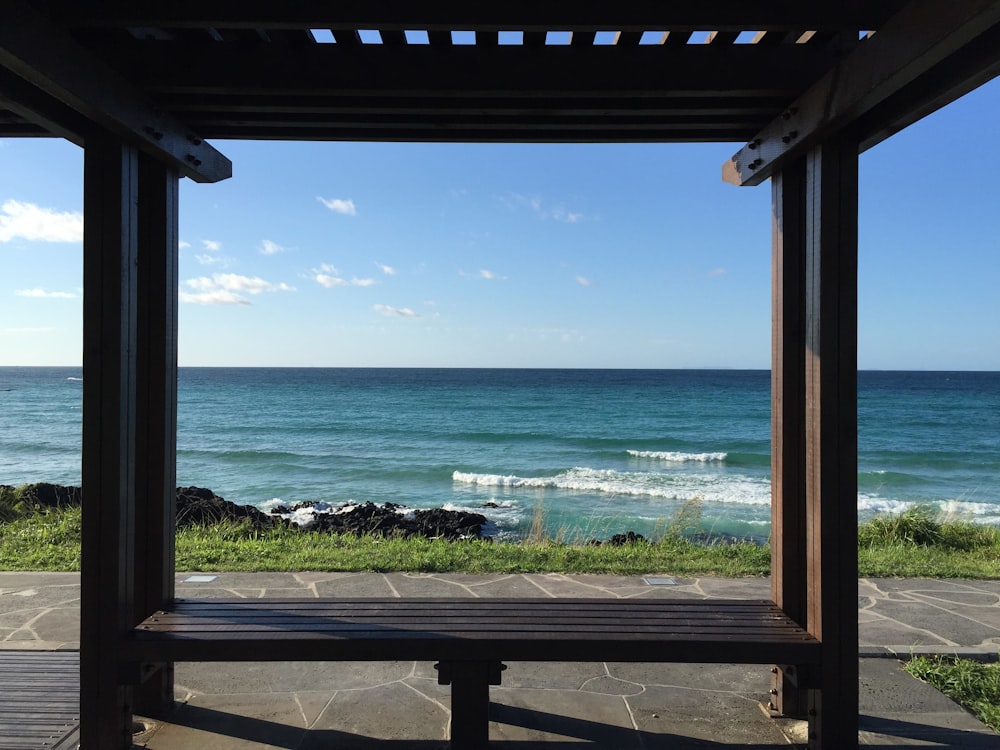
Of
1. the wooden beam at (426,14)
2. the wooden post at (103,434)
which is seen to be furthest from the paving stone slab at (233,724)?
the wooden beam at (426,14)

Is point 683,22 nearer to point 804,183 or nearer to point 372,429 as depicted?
point 804,183

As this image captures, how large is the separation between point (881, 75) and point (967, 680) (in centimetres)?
291

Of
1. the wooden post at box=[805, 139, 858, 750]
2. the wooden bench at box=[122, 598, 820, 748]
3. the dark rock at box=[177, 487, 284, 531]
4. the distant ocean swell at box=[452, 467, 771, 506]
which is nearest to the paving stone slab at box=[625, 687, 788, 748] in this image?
the wooden post at box=[805, 139, 858, 750]

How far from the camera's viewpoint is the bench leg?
2611 mm

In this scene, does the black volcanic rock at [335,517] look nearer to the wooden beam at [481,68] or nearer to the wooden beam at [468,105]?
the wooden beam at [468,105]

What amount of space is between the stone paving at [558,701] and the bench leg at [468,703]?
0.16 metres

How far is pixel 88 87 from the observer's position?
2.26 meters

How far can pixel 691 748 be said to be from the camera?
2680 mm

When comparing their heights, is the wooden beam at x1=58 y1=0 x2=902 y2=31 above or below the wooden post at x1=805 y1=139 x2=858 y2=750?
above

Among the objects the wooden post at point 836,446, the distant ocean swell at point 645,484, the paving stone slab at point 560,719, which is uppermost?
the wooden post at point 836,446

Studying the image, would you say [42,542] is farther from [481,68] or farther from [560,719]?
[481,68]

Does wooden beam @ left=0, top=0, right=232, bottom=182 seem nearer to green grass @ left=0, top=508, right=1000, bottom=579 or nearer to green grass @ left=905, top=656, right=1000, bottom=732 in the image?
green grass @ left=0, top=508, right=1000, bottom=579

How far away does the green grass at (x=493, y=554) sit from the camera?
5160 mm

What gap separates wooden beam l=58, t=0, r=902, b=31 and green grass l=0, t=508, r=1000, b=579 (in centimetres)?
394
